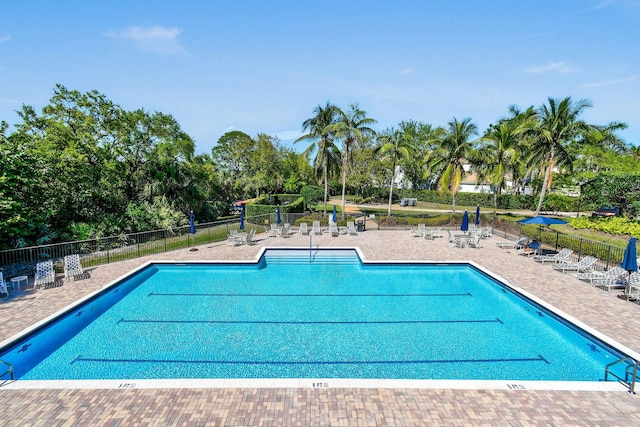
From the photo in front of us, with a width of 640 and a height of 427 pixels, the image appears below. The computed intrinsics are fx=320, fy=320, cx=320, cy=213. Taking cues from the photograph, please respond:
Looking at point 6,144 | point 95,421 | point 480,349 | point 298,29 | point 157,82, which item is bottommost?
point 480,349

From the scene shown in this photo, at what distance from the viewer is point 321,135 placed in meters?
25.6

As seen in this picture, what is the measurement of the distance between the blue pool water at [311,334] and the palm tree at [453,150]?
636 inches

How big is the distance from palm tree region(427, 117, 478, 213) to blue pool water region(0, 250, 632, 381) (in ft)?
53.0

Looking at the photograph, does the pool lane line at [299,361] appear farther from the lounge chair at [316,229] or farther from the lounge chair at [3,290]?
the lounge chair at [316,229]

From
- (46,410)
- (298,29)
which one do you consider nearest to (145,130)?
(298,29)

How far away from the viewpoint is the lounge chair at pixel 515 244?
54.8ft

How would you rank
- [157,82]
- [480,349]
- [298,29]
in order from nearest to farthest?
1. [480,349]
2. [298,29]
3. [157,82]

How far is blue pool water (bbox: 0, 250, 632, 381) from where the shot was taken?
7.02m

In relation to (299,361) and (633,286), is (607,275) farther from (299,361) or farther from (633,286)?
(299,361)

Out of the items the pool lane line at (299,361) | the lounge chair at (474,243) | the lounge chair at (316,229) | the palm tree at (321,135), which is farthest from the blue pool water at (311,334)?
the palm tree at (321,135)

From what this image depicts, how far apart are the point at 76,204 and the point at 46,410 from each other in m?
18.7

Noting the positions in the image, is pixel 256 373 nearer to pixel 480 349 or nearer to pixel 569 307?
pixel 480 349

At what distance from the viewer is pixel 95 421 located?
4.89 m

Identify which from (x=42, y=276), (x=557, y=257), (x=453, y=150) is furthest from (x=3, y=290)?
(x=453, y=150)
